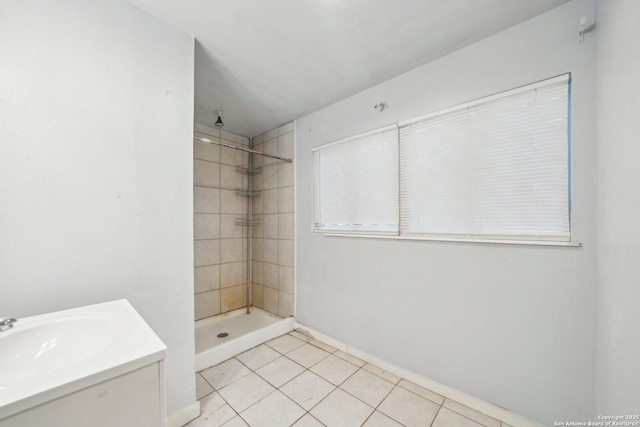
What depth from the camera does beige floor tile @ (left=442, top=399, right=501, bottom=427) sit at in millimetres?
1386

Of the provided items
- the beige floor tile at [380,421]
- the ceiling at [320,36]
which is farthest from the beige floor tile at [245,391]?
the ceiling at [320,36]

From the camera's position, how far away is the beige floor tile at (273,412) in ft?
4.66

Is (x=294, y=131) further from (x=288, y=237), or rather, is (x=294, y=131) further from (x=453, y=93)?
(x=453, y=93)

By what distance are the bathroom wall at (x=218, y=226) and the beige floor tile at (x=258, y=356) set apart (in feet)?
2.92

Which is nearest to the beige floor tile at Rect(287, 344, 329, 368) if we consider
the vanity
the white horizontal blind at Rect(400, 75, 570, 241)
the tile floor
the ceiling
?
A: the tile floor

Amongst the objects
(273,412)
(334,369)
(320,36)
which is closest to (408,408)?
(334,369)

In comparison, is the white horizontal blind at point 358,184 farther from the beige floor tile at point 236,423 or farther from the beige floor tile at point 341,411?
the beige floor tile at point 236,423

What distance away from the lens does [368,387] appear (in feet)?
5.60

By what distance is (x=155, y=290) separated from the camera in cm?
132

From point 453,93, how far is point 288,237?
6.54 ft

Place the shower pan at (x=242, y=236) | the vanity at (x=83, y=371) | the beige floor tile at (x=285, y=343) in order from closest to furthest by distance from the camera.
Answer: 1. the vanity at (x=83, y=371)
2. the beige floor tile at (x=285, y=343)
3. the shower pan at (x=242, y=236)

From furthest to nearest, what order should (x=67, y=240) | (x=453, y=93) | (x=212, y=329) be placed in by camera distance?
(x=212, y=329)
(x=453, y=93)
(x=67, y=240)

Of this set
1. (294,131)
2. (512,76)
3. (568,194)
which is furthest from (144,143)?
(568,194)

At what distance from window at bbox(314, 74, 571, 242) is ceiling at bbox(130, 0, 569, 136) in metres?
0.42
